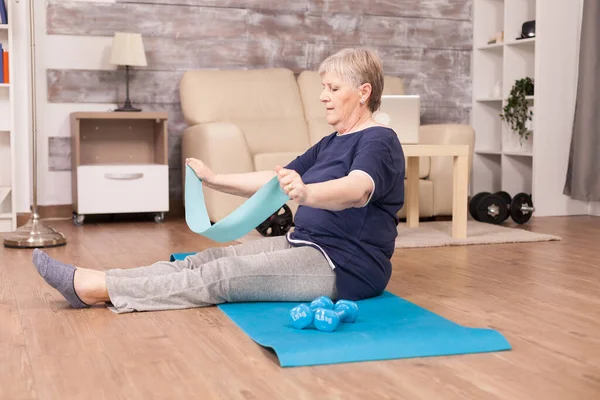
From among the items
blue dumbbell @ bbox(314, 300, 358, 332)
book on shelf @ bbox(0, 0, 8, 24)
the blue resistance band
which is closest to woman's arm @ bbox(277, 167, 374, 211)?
the blue resistance band

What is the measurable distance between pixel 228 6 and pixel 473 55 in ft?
6.06

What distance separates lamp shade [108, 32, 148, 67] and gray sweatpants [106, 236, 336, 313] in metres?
2.73

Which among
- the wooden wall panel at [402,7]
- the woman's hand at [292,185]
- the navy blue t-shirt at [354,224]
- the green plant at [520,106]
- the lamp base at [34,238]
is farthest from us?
the wooden wall panel at [402,7]

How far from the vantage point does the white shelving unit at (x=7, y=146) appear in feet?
15.1

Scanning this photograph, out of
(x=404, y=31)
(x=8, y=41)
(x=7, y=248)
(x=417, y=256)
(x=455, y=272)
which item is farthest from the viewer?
(x=404, y=31)

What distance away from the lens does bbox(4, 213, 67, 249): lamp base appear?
3.92m

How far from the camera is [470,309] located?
257 cm

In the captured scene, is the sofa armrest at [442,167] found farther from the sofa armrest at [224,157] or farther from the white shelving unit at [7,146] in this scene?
the white shelving unit at [7,146]

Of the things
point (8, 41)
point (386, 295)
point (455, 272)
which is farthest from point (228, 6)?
point (386, 295)

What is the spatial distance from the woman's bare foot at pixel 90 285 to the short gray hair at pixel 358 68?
0.90 m

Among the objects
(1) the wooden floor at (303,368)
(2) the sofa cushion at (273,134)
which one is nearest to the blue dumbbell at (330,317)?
(1) the wooden floor at (303,368)

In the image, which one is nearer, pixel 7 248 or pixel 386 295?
pixel 386 295

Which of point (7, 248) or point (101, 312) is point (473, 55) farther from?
point (101, 312)

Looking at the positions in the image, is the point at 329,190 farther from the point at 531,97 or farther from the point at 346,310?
the point at 531,97
